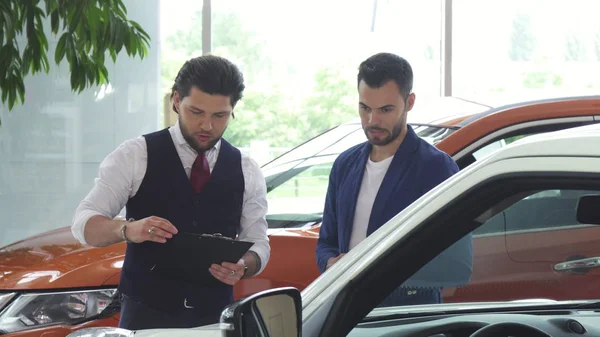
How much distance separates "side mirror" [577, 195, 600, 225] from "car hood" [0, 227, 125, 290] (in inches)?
92.9

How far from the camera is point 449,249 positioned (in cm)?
176

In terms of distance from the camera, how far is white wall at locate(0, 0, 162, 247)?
880cm

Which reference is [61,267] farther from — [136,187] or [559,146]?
[559,146]

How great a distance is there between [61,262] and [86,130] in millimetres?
5372

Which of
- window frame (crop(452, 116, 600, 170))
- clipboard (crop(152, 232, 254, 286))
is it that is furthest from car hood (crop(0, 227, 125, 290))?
window frame (crop(452, 116, 600, 170))

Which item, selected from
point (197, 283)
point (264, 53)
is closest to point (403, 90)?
point (197, 283)

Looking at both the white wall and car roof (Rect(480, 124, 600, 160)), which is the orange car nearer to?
car roof (Rect(480, 124, 600, 160))

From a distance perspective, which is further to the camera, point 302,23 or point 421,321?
point 302,23

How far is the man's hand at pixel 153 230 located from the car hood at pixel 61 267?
1.02m

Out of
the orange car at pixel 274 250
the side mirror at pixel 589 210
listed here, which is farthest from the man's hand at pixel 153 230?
the side mirror at pixel 589 210

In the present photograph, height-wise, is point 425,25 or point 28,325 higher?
point 425,25

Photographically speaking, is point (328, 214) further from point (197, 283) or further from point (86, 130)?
point (86, 130)

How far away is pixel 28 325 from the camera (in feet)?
12.2

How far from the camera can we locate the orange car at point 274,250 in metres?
A: 3.76
